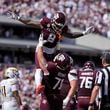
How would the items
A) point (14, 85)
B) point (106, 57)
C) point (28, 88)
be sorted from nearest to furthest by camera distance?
point (106, 57), point (14, 85), point (28, 88)

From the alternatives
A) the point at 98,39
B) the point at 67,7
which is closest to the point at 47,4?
the point at 67,7

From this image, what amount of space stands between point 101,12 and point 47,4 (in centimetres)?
367

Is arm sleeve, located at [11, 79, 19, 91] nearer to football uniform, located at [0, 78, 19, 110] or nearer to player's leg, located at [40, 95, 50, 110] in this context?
football uniform, located at [0, 78, 19, 110]

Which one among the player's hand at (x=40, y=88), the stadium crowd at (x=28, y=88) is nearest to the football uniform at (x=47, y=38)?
the player's hand at (x=40, y=88)

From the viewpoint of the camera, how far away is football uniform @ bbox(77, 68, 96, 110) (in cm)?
1175

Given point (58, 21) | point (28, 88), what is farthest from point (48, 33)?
point (28, 88)

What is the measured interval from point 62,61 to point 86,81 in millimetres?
2149

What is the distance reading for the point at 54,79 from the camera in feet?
32.7

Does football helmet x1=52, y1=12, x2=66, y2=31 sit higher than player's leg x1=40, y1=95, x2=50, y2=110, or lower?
higher

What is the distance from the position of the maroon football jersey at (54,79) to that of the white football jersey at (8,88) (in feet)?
4.52

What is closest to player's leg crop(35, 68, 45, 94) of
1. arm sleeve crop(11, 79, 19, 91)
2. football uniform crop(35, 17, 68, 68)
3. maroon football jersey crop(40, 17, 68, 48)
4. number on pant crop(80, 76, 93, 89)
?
football uniform crop(35, 17, 68, 68)

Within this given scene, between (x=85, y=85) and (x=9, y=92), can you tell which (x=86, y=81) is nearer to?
(x=85, y=85)

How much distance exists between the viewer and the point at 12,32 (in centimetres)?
2898

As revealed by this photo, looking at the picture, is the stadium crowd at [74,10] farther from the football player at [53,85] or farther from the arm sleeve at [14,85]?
the football player at [53,85]
